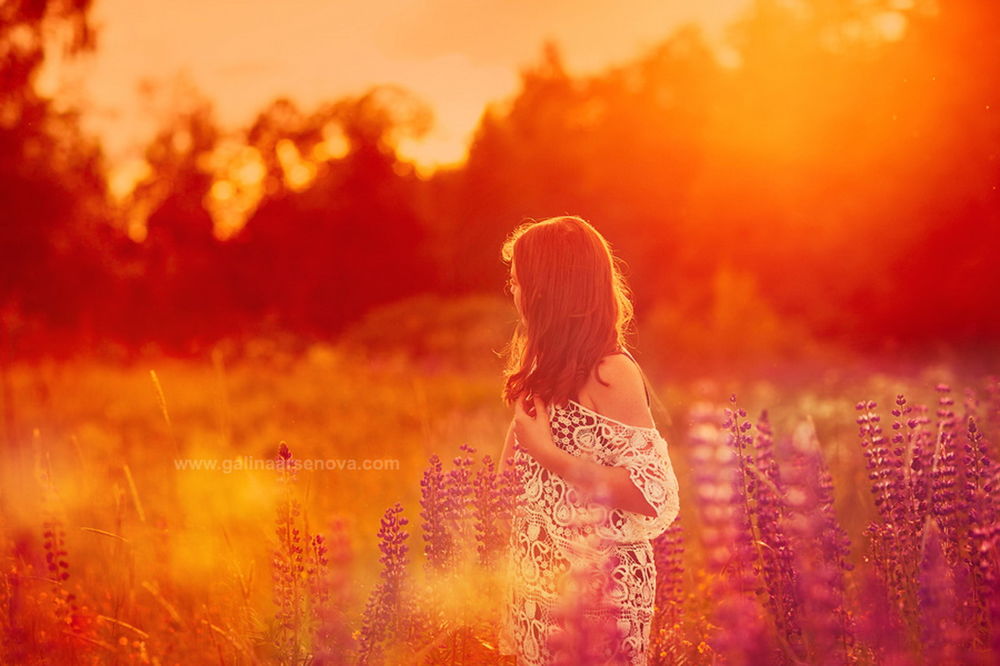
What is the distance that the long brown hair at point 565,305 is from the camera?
2934 mm

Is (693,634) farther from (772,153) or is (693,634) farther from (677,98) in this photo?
(677,98)

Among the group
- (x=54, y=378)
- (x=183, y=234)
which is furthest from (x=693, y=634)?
(x=183, y=234)

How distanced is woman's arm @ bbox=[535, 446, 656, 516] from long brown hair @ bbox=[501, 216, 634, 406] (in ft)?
0.81

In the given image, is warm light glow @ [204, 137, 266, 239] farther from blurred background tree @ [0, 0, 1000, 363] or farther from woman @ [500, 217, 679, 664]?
woman @ [500, 217, 679, 664]

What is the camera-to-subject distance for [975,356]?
13516mm

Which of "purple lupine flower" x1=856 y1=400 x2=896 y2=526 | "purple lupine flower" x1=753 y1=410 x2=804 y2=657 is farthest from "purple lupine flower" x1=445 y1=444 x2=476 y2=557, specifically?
"purple lupine flower" x1=856 y1=400 x2=896 y2=526

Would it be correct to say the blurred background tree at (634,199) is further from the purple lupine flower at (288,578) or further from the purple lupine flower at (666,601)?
the purple lupine flower at (666,601)

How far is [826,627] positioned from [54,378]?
11.3 m

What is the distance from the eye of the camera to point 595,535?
2.88 metres

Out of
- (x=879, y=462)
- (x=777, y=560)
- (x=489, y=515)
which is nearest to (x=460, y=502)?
(x=489, y=515)

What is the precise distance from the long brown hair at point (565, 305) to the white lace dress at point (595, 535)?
10 centimetres

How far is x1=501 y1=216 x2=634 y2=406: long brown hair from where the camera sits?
293 cm

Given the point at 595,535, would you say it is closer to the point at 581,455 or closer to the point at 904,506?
the point at 581,455

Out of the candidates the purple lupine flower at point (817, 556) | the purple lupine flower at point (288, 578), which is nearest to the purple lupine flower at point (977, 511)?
the purple lupine flower at point (817, 556)
